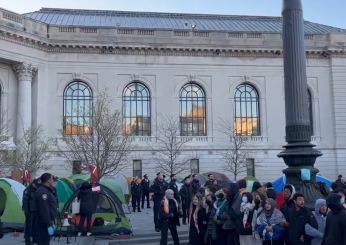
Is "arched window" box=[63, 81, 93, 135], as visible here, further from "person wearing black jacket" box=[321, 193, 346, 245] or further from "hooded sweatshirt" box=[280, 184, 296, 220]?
"person wearing black jacket" box=[321, 193, 346, 245]

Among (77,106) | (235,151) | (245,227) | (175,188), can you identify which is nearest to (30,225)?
(175,188)

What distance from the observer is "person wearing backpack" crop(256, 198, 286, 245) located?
852 cm

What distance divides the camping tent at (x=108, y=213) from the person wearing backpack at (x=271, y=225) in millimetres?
7509

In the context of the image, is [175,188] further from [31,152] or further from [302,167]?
[31,152]

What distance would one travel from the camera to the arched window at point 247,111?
38.8 meters

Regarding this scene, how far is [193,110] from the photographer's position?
38219 millimetres

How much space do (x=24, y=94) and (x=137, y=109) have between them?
931 centimetres

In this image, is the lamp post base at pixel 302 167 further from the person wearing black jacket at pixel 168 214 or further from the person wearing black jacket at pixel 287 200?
the person wearing black jacket at pixel 168 214

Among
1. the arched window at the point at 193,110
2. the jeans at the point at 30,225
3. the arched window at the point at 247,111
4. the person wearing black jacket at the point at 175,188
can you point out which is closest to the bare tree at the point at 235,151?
the arched window at the point at 247,111

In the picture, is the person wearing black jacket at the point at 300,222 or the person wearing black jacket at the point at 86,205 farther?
the person wearing black jacket at the point at 86,205

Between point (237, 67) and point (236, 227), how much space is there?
30.2m

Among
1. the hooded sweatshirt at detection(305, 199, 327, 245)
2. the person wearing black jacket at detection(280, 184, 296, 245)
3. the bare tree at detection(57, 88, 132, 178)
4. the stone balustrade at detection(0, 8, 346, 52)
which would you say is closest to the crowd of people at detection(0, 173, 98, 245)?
the person wearing black jacket at detection(280, 184, 296, 245)

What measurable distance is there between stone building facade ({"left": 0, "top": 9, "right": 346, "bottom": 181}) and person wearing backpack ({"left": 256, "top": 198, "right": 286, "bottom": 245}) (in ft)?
90.8

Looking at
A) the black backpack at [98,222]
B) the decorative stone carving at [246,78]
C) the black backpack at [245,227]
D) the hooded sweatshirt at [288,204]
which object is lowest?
the black backpack at [98,222]
